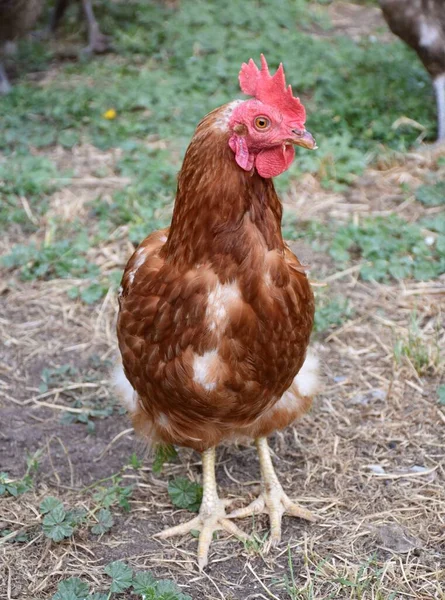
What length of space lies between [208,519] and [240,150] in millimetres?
1674

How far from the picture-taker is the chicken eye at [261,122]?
2.53 metres

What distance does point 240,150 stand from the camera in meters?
2.56

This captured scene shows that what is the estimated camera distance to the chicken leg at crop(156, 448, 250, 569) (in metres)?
3.29

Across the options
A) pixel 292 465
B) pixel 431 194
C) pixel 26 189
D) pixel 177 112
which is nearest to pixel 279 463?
pixel 292 465

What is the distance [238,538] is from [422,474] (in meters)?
0.92

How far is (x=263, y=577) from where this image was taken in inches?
121

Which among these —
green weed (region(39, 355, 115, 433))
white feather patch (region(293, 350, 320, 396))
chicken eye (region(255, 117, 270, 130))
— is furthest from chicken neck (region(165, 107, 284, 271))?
green weed (region(39, 355, 115, 433))

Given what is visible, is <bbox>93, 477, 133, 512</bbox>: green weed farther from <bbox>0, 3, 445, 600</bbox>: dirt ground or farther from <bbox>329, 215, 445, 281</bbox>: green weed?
<bbox>329, 215, 445, 281</bbox>: green weed

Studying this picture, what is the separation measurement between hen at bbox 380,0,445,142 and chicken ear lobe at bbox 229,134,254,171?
424 centimetres

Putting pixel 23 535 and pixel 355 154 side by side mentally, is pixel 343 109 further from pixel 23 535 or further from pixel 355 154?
pixel 23 535

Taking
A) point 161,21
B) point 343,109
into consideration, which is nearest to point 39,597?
point 343,109

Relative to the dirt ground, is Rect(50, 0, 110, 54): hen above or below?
above

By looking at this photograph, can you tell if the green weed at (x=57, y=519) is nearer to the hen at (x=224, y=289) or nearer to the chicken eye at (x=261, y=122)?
the hen at (x=224, y=289)

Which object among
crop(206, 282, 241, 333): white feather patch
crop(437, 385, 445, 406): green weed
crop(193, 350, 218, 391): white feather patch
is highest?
crop(206, 282, 241, 333): white feather patch
